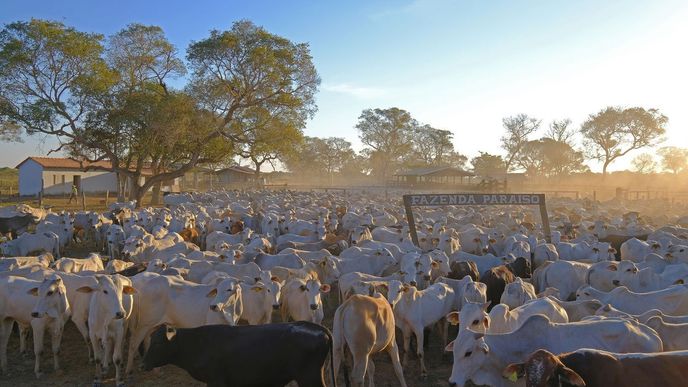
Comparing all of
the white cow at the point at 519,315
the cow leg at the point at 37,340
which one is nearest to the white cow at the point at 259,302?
the cow leg at the point at 37,340

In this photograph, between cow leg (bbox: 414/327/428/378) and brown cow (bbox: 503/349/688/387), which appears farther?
cow leg (bbox: 414/327/428/378)

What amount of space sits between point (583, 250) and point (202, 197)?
98.2 ft

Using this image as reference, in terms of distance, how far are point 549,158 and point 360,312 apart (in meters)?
84.2

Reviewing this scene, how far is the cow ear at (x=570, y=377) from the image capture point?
191 inches

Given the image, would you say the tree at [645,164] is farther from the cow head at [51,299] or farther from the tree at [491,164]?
the cow head at [51,299]

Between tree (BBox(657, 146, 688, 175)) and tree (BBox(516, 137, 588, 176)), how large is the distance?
38.4 ft

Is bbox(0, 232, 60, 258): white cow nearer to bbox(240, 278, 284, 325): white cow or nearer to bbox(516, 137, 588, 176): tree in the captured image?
bbox(240, 278, 284, 325): white cow

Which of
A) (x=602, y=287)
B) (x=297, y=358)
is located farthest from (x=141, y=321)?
(x=602, y=287)

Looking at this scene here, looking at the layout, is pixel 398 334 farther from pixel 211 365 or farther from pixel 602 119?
pixel 602 119

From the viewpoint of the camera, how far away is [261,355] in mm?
6590

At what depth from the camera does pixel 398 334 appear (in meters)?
11.1

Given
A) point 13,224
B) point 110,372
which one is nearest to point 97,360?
point 110,372

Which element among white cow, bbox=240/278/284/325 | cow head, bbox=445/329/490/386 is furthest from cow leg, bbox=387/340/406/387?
white cow, bbox=240/278/284/325

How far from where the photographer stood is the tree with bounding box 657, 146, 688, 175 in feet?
272
